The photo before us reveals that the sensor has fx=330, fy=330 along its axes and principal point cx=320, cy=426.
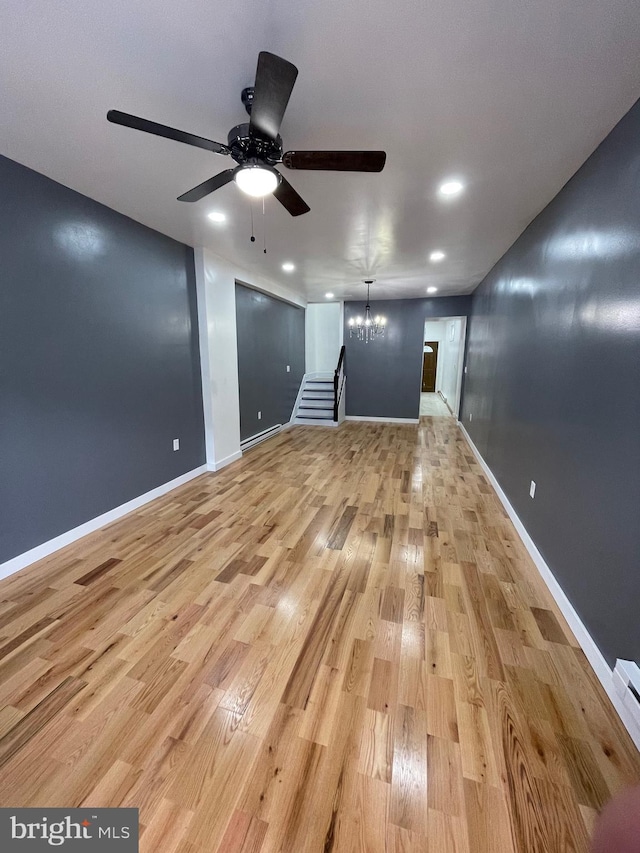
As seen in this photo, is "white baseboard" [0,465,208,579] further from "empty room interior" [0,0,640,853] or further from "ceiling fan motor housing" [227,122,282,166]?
"ceiling fan motor housing" [227,122,282,166]

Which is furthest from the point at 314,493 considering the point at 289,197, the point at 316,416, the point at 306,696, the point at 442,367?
the point at 442,367

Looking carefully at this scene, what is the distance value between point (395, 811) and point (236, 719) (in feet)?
2.12

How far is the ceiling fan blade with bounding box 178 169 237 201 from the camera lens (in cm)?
168

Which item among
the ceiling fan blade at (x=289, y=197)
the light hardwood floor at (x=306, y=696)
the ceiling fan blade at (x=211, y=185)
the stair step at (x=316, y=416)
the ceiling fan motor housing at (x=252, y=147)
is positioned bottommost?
the light hardwood floor at (x=306, y=696)

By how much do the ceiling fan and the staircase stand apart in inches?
212

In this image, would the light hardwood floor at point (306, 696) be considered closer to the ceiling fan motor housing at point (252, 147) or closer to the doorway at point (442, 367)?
the ceiling fan motor housing at point (252, 147)

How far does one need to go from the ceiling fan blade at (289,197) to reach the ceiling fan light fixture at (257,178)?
7cm

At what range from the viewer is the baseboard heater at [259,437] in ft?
17.0

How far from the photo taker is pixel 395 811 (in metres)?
1.06

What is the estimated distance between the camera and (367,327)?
7.02 m

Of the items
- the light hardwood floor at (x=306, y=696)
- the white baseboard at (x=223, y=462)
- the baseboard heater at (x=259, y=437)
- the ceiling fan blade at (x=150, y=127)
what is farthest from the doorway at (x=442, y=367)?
the ceiling fan blade at (x=150, y=127)

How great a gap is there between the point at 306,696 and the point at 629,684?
4.31 feet

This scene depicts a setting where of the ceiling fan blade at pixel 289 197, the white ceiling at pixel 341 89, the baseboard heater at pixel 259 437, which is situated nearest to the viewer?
the white ceiling at pixel 341 89

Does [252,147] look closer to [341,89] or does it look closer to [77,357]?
[341,89]
